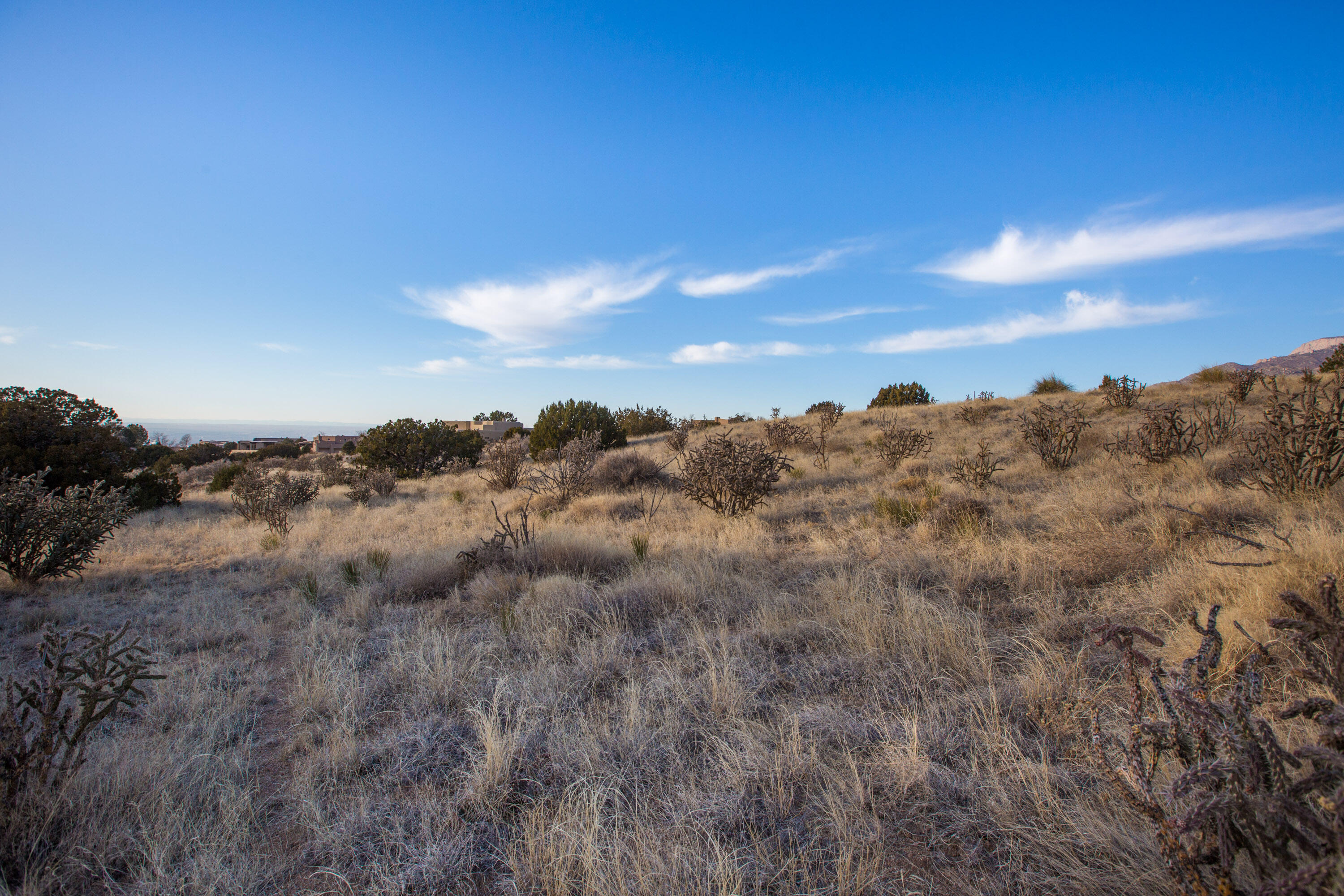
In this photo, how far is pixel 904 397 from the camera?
90.3 ft

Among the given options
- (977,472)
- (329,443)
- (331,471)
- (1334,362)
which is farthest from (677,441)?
(329,443)

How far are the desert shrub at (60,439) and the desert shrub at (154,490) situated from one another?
96cm

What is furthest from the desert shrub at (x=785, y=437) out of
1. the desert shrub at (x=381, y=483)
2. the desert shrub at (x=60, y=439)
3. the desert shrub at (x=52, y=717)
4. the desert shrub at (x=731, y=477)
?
the desert shrub at (x=60, y=439)

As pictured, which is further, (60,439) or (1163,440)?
(60,439)

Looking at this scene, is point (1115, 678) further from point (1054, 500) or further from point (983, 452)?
point (983, 452)

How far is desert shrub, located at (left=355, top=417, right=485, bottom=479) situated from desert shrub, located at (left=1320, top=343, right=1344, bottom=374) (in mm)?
29662

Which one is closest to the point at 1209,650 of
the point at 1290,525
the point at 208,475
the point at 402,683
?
the point at 402,683

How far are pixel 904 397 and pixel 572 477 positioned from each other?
21659 millimetres

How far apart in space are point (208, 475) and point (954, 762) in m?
31.2

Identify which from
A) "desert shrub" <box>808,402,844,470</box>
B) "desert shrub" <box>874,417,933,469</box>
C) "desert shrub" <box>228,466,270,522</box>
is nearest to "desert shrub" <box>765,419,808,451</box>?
"desert shrub" <box>808,402,844,470</box>

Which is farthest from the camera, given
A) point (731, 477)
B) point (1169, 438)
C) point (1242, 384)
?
point (1242, 384)

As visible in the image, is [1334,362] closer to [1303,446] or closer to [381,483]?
[1303,446]

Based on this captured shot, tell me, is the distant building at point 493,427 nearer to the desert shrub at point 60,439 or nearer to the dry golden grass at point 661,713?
the desert shrub at point 60,439

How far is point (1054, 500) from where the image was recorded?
715cm
